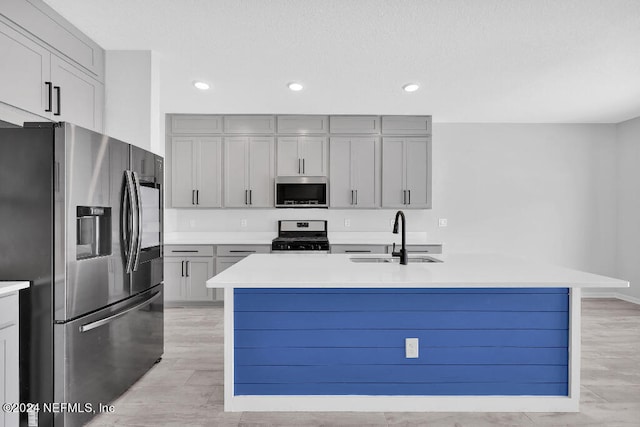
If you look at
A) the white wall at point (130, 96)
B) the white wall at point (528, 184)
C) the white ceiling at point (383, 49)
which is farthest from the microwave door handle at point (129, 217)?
the white wall at point (528, 184)

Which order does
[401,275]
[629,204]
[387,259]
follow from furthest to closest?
[629,204]
[387,259]
[401,275]

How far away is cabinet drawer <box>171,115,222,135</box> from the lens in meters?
4.94

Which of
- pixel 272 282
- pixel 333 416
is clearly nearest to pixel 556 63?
pixel 272 282

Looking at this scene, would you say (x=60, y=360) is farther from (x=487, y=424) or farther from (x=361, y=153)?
(x=361, y=153)

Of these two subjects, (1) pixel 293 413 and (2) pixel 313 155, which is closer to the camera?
(1) pixel 293 413

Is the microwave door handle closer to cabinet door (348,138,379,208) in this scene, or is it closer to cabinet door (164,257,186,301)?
cabinet door (164,257,186,301)

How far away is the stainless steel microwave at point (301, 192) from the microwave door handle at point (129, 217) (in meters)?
2.58

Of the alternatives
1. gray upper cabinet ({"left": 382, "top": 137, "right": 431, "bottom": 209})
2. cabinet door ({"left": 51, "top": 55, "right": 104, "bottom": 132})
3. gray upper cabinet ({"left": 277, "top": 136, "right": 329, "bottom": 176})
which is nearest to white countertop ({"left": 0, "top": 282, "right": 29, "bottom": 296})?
cabinet door ({"left": 51, "top": 55, "right": 104, "bottom": 132})

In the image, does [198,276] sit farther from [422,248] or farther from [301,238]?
[422,248]

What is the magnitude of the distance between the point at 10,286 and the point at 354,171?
3818 millimetres

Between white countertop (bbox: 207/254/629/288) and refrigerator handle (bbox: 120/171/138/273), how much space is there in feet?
2.20

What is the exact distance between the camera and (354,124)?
494cm

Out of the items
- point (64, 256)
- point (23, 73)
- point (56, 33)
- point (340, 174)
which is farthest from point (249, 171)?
point (64, 256)

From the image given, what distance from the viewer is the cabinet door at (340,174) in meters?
4.93
